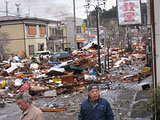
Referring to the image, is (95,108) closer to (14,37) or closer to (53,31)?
(14,37)

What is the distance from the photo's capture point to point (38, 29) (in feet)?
141

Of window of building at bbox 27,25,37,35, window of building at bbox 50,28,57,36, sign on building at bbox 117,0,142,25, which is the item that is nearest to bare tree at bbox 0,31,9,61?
window of building at bbox 27,25,37,35

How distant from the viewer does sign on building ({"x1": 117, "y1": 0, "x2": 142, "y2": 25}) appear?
883 centimetres

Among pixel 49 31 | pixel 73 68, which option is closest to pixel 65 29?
pixel 49 31

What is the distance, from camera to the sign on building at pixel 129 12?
8.83 m

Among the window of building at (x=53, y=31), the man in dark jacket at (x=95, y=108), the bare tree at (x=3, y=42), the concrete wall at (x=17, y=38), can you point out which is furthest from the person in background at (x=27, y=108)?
the window of building at (x=53, y=31)

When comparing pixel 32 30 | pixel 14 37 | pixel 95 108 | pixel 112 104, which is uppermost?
pixel 32 30

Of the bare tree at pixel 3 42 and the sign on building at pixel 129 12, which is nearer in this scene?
the sign on building at pixel 129 12

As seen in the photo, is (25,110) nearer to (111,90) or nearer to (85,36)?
(111,90)

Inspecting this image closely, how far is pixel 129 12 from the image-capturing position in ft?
29.1

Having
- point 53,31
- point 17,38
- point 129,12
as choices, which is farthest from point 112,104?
point 53,31

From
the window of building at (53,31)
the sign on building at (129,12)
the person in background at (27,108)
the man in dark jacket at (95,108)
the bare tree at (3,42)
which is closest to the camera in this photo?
the person in background at (27,108)

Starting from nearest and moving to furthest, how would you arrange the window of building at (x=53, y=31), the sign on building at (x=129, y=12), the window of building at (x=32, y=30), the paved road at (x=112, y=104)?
the paved road at (x=112, y=104)
the sign on building at (x=129, y=12)
the window of building at (x=32, y=30)
the window of building at (x=53, y=31)

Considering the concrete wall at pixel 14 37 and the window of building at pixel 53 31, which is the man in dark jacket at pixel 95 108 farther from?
the window of building at pixel 53 31
